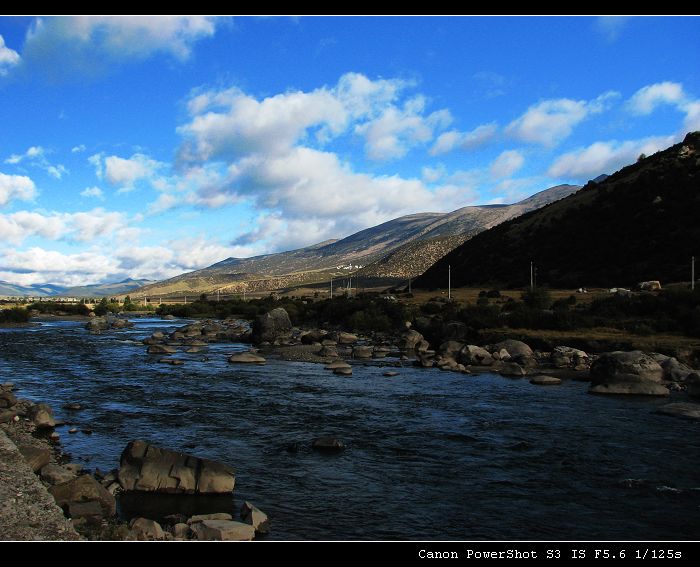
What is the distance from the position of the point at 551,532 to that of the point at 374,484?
4329 mm

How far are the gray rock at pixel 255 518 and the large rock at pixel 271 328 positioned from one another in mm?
40489

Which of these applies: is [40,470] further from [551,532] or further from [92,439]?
[551,532]

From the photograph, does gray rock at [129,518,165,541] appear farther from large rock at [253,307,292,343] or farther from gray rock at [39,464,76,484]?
large rock at [253,307,292,343]

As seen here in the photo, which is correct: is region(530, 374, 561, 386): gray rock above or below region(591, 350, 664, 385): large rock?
below

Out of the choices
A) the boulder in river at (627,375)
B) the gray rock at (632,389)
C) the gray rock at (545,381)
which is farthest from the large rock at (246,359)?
the gray rock at (632,389)

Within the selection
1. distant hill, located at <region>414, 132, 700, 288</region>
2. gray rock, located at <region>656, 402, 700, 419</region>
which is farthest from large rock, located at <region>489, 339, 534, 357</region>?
distant hill, located at <region>414, 132, 700, 288</region>

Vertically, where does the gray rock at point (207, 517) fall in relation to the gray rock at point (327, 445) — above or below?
above

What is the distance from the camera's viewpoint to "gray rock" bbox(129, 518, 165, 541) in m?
9.30

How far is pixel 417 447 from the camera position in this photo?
1639cm

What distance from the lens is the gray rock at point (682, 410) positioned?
1898cm

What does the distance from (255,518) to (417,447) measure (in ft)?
23.5

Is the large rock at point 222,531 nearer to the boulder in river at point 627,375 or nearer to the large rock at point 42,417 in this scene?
the large rock at point 42,417

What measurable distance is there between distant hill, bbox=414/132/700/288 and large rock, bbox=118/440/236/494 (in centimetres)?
5991
